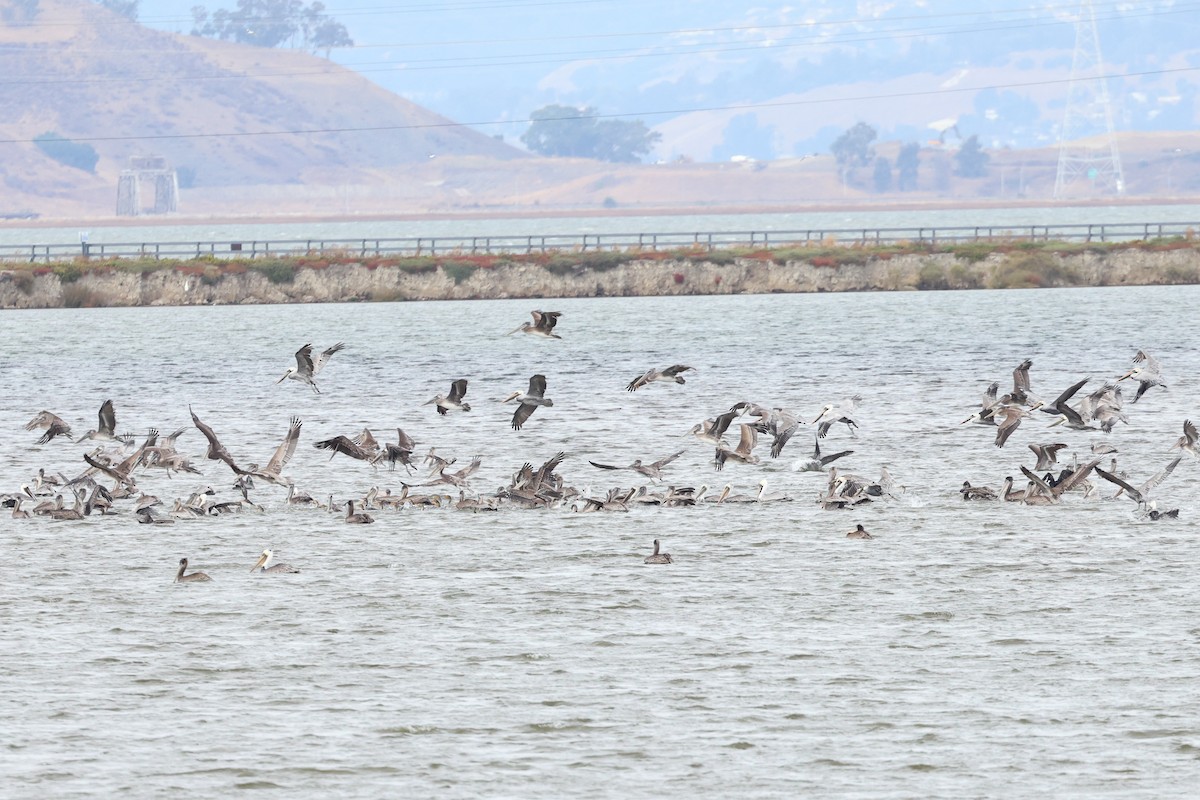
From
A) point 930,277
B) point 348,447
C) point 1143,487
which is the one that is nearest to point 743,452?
point 348,447

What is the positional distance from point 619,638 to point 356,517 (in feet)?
35.0

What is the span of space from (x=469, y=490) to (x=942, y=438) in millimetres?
13907

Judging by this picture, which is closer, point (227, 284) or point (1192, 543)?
point (1192, 543)

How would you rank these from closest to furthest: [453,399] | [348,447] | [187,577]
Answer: [187,577] < [453,399] < [348,447]

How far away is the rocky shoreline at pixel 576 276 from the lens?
339 ft

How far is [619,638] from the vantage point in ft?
79.4

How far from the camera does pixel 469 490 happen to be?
37.3 m

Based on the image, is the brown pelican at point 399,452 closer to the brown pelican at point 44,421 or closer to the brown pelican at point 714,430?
the brown pelican at point 714,430

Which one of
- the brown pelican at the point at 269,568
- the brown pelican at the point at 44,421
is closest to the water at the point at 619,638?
the brown pelican at the point at 269,568

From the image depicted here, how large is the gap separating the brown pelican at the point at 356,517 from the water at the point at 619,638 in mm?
320

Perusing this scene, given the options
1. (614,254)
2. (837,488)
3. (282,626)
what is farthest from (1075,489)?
(614,254)

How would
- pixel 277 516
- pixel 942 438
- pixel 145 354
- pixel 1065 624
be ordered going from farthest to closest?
pixel 145 354 → pixel 942 438 → pixel 277 516 → pixel 1065 624

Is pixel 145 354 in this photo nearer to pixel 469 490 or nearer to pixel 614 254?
pixel 614 254

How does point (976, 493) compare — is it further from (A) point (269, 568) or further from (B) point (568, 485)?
(A) point (269, 568)
